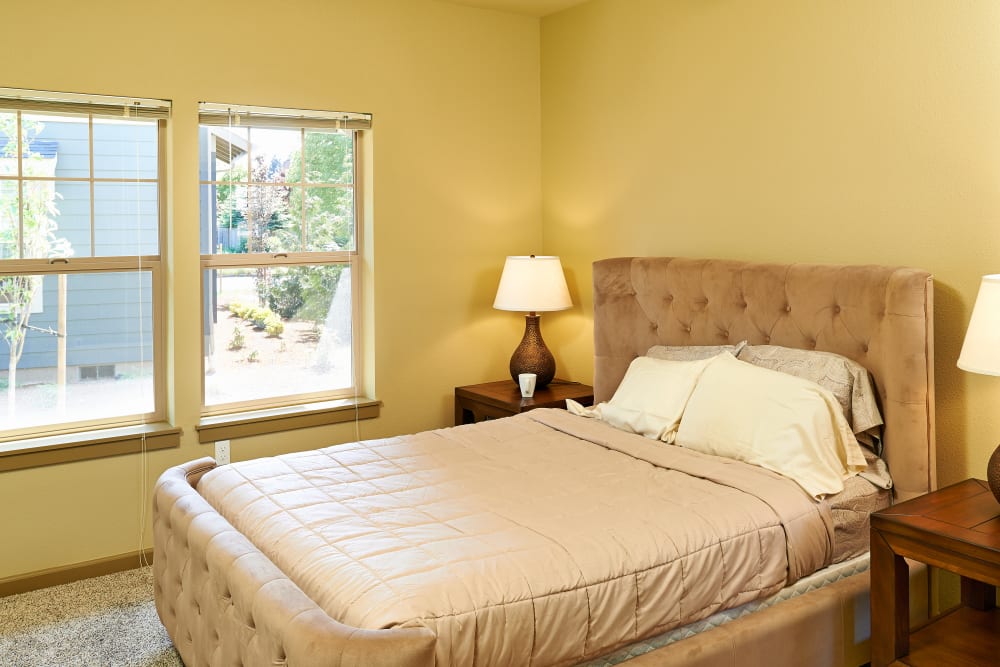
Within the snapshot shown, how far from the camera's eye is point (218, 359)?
3.88 meters

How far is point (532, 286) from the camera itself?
164 inches

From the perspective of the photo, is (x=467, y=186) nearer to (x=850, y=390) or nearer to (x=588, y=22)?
(x=588, y=22)

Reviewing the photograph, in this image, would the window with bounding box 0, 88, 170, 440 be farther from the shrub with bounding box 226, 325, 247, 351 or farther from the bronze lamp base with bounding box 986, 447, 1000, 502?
the bronze lamp base with bounding box 986, 447, 1000, 502

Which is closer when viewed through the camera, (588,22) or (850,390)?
(850,390)

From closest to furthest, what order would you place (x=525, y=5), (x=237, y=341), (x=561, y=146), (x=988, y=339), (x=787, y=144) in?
(x=988, y=339) → (x=787, y=144) → (x=237, y=341) → (x=525, y=5) → (x=561, y=146)

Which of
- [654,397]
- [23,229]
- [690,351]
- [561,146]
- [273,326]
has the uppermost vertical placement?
[561,146]

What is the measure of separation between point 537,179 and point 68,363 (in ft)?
8.19

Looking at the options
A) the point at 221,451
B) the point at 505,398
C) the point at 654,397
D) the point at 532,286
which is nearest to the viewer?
the point at 654,397

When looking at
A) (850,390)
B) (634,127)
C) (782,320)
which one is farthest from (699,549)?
(634,127)

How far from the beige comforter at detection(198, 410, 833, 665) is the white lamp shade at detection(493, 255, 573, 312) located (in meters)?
1.19

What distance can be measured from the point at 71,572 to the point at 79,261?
4.15 ft

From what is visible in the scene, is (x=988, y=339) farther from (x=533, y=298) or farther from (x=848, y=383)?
(x=533, y=298)

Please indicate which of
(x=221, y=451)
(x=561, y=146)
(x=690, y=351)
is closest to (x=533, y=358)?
(x=690, y=351)

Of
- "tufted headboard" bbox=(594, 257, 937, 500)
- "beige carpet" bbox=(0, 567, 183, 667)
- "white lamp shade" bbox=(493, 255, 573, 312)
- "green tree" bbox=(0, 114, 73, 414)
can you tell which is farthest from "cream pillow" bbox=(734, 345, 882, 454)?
"green tree" bbox=(0, 114, 73, 414)
